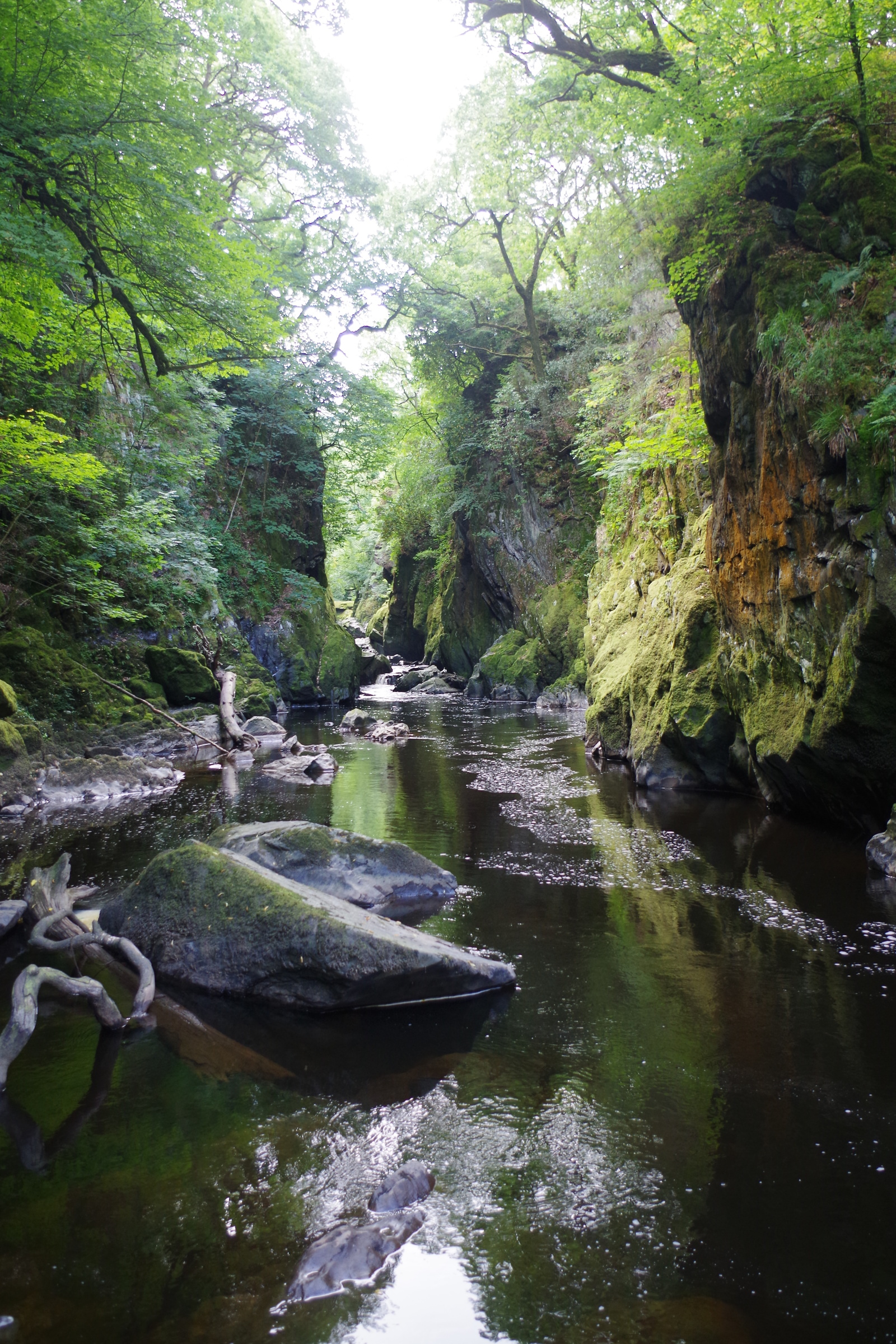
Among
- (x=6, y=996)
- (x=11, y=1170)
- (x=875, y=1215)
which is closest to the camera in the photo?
(x=875, y=1215)

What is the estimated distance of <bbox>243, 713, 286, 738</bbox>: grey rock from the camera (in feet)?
55.0

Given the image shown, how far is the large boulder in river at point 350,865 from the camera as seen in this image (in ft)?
20.1

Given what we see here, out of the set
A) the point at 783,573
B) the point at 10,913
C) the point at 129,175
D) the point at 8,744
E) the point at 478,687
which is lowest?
the point at 478,687

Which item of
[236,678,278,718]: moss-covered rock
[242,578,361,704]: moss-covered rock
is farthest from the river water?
[242,578,361,704]: moss-covered rock

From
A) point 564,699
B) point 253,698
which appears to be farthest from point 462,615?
point 253,698

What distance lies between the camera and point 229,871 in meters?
5.03

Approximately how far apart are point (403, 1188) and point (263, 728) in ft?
48.4

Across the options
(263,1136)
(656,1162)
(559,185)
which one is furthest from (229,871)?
(559,185)

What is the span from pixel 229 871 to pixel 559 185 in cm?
2526

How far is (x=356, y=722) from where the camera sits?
1856 centimetres

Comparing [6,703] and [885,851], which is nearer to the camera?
[885,851]

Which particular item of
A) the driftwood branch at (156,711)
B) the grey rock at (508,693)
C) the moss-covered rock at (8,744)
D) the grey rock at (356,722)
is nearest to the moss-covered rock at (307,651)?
the grey rock at (356,722)

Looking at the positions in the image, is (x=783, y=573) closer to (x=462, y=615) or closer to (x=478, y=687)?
(x=478, y=687)

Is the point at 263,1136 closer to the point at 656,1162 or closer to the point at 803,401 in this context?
the point at 656,1162
